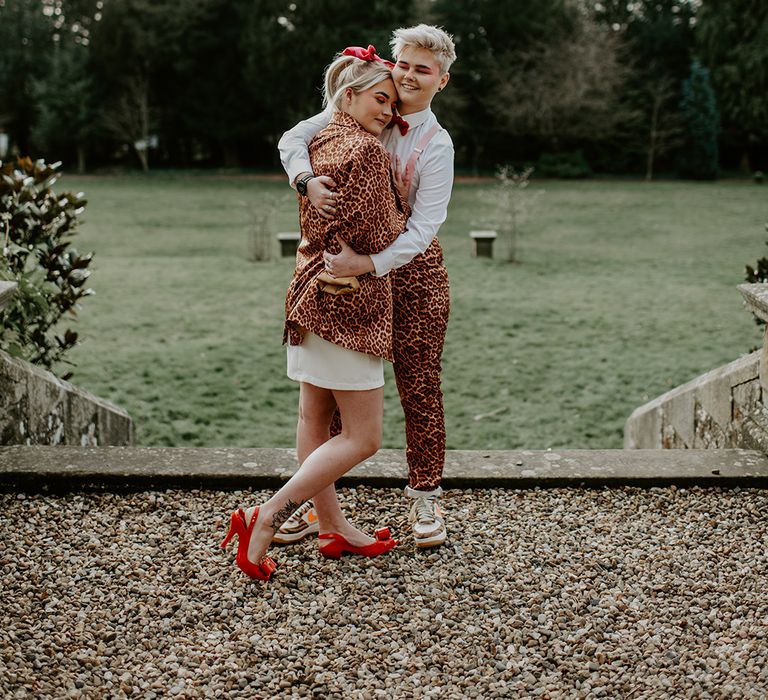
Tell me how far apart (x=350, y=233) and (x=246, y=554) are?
3.36 feet

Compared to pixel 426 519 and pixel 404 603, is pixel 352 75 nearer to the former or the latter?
pixel 426 519

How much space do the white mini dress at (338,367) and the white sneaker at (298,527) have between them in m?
0.53

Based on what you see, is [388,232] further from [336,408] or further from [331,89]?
[336,408]

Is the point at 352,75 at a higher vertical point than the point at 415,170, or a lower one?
higher

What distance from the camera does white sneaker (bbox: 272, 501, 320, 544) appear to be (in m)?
3.03

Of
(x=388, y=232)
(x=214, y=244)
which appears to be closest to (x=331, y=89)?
Result: (x=388, y=232)

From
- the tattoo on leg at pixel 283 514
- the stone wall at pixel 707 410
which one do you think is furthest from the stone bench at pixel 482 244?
the tattoo on leg at pixel 283 514

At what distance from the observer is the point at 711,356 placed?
820 cm

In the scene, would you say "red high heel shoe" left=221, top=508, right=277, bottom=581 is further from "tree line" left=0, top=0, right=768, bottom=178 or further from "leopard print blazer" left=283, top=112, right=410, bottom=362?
"tree line" left=0, top=0, right=768, bottom=178

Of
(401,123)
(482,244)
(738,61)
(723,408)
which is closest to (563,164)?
(738,61)

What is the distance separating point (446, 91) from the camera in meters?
31.5

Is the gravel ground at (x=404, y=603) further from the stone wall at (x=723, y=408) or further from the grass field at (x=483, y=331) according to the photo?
the grass field at (x=483, y=331)

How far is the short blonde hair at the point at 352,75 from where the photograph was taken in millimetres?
2604

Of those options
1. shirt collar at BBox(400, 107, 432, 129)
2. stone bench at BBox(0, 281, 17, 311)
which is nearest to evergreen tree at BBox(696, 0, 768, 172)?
shirt collar at BBox(400, 107, 432, 129)
